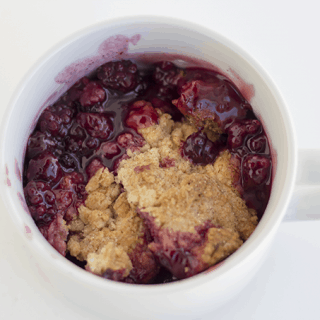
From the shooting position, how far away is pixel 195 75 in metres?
0.89

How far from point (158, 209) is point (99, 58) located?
0.39 meters

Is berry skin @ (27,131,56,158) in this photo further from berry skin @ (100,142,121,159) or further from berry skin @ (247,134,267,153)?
berry skin @ (247,134,267,153)

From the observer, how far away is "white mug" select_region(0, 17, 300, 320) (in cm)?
61

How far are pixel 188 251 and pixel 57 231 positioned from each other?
282 mm

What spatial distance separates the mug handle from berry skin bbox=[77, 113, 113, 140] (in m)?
0.44

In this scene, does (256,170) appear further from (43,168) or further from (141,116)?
(43,168)

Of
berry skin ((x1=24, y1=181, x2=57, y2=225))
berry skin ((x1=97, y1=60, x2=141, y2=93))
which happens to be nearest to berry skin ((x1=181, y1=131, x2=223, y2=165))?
berry skin ((x1=97, y1=60, x2=141, y2=93))

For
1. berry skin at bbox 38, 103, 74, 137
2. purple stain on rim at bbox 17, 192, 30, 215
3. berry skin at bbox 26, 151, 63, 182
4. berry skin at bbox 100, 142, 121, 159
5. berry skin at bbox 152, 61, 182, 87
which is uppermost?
berry skin at bbox 152, 61, 182, 87

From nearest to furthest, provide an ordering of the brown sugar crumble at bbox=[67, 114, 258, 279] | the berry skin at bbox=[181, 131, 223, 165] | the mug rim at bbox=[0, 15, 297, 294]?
the mug rim at bbox=[0, 15, 297, 294] → the brown sugar crumble at bbox=[67, 114, 258, 279] → the berry skin at bbox=[181, 131, 223, 165]

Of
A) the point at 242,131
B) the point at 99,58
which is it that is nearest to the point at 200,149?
the point at 242,131

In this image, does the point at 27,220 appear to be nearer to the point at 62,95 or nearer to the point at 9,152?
the point at 9,152

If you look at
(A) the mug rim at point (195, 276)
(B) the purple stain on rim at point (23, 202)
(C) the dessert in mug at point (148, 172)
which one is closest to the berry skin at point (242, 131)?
(C) the dessert in mug at point (148, 172)

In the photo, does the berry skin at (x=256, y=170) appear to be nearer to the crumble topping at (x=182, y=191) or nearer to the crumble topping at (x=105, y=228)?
the crumble topping at (x=182, y=191)

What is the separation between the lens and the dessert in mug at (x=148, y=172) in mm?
715
